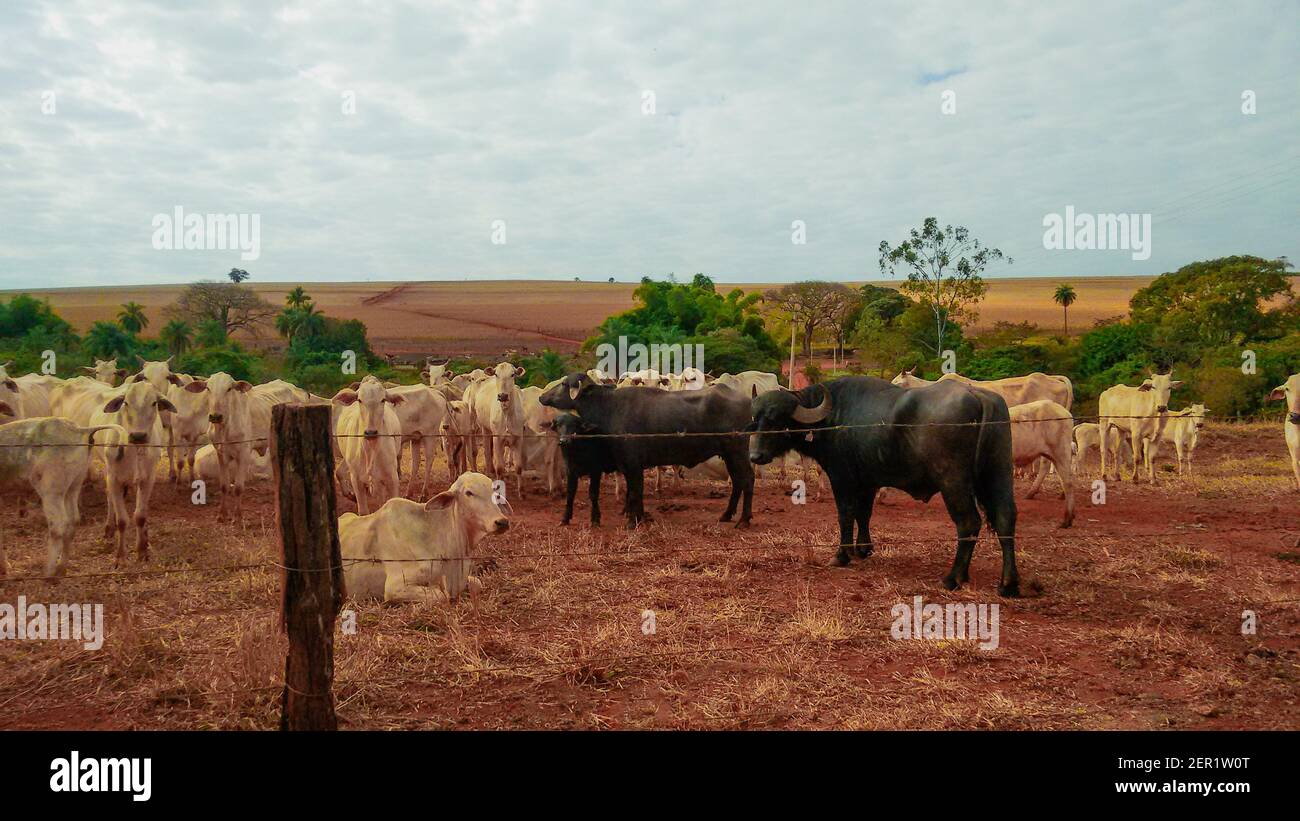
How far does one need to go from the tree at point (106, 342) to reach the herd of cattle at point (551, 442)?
25.6m

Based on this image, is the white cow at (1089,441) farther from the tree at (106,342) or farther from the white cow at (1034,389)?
the tree at (106,342)

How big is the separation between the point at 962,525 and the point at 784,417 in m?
2.30

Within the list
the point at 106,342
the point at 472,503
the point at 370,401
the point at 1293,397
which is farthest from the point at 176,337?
the point at 1293,397

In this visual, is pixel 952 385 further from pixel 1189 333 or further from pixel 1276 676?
pixel 1189 333

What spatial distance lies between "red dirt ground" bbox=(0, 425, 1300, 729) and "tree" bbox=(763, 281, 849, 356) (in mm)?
46370

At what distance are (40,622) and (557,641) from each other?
4147 mm

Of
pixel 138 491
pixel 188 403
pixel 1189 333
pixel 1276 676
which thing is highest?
pixel 1189 333

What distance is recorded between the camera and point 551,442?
565 inches

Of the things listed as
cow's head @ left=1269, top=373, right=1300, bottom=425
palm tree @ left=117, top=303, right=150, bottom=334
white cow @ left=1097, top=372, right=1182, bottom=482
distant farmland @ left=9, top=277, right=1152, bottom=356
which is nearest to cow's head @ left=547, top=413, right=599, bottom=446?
cow's head @ left=1269, top=373, right=1300, bottom=425

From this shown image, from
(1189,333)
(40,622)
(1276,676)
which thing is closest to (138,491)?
(40,622)

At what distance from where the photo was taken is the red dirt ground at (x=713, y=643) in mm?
5133

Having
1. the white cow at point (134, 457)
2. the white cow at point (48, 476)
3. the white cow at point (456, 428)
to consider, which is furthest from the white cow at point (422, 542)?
the white cow at point (456, 428)

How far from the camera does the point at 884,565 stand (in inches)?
351

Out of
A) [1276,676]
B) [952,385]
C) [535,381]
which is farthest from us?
[535,381]
